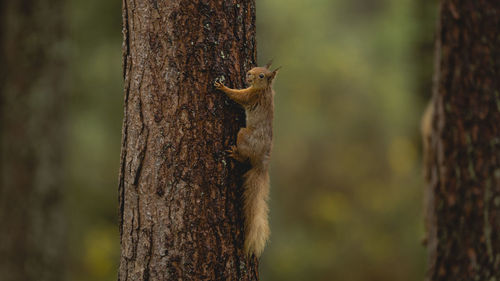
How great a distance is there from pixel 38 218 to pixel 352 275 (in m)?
5.14

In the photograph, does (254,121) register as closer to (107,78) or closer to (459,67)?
(459,67)

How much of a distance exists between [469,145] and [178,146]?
215cm

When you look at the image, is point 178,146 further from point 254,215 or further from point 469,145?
point 469,145

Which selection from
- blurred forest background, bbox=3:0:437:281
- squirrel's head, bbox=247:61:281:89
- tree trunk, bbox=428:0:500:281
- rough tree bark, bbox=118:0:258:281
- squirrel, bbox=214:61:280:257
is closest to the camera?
rough tree bark, bbox=118:0:258:281

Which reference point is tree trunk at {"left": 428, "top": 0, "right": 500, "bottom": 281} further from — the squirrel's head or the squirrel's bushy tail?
the squirrel's bushy tail

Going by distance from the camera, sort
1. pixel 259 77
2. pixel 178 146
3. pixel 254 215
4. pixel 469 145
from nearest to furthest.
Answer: pixel 178 146, pixel 254 215, pixel 259 77, pixel 469 145

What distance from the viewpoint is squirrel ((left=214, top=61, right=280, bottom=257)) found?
2430 millimetres

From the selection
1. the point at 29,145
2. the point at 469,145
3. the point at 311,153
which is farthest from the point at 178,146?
the point at 311,153

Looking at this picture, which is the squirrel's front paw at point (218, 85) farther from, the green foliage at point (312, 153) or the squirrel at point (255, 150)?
the green foliage at point (312, 153)

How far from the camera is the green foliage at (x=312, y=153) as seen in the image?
841 cm

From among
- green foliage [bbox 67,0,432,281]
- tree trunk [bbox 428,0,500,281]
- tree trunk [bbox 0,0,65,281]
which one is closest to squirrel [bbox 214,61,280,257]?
tree trunk [bbox 428,0,500,281]

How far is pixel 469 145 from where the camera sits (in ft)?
11.4

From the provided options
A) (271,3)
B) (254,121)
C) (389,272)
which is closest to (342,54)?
(271,3)

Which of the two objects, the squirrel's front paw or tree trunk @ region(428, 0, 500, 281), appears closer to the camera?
the squirrel's front paw
